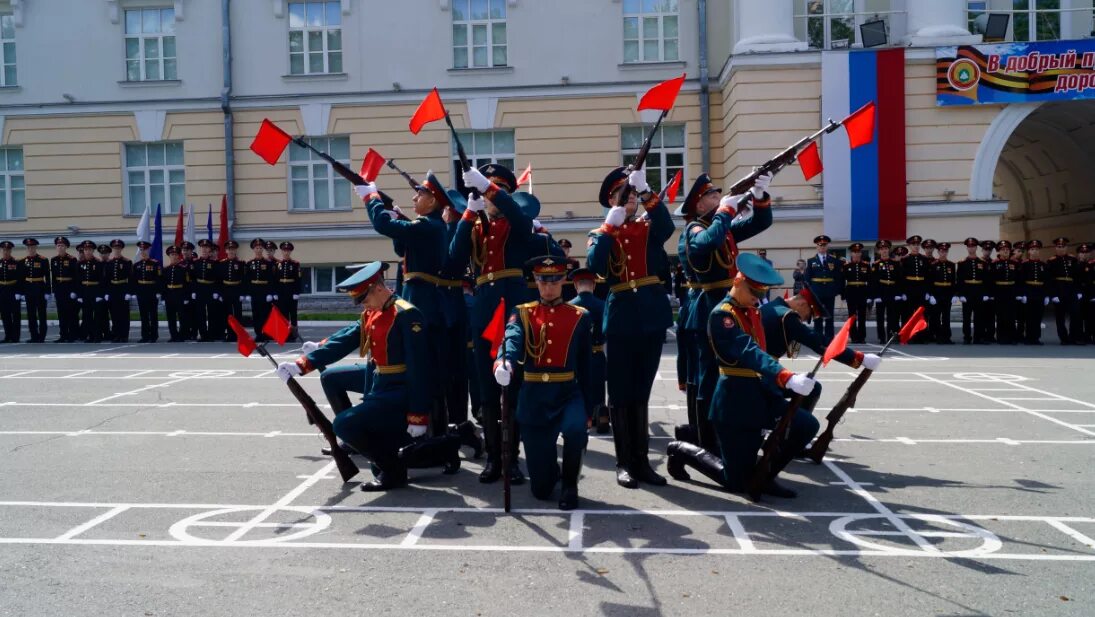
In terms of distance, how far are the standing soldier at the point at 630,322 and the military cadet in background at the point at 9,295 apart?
54.6 feet

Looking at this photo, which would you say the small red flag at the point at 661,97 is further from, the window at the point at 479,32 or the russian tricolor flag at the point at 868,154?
the window at the point at 479,32

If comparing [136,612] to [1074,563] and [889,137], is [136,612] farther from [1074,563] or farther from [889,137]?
[889,137]

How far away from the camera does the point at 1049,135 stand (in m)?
28.4

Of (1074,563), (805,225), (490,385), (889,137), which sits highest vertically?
(889,137)

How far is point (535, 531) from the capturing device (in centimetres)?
599

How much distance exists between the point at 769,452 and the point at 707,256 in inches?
74.2

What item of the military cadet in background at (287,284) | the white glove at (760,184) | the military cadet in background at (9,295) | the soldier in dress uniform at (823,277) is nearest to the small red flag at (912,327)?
the white glove at (760,184)

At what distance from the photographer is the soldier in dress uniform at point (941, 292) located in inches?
729

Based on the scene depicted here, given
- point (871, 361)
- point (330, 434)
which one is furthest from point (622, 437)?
point (330, 434)

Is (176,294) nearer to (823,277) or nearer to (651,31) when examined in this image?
(823,277)

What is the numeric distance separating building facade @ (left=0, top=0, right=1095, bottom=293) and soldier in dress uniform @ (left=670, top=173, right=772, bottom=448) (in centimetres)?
1591

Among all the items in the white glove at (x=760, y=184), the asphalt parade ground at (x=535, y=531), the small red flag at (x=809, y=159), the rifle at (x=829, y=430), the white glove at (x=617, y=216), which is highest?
the small red flag at (x=809, y=159)

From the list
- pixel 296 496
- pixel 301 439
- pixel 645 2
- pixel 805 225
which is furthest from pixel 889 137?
pixel 296 496

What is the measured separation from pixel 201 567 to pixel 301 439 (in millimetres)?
3693
